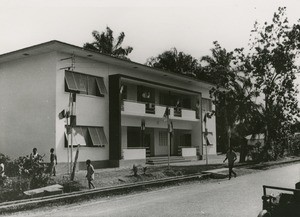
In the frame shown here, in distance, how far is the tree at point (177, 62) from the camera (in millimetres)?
43438

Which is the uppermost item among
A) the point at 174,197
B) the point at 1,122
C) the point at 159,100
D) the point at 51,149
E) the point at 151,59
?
the point at 151,59

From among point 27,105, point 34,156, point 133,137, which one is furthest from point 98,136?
point 34,156

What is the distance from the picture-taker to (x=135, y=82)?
26031 mm

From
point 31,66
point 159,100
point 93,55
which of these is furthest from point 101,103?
point 159,100

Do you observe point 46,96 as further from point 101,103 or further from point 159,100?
point 159,100

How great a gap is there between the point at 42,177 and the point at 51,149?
13.9 feet

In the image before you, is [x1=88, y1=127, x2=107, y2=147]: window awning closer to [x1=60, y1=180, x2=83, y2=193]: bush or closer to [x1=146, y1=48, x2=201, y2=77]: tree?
[x1=60, y1=180, x2=83, y2=193]: bush

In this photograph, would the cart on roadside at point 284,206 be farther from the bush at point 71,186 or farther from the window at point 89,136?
the window at point 89,136

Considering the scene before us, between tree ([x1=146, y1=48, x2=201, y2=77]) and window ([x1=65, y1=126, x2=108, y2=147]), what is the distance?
21958mm

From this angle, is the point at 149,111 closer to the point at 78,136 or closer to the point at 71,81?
the point at 78,136

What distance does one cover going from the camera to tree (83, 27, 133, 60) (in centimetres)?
3888

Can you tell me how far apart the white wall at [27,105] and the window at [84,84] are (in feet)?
3.12

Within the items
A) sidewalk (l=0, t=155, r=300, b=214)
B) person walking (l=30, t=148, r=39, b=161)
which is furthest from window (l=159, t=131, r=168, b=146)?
person walking (l=30, t=148, r=39, b=161)

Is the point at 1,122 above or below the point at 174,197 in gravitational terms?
above
